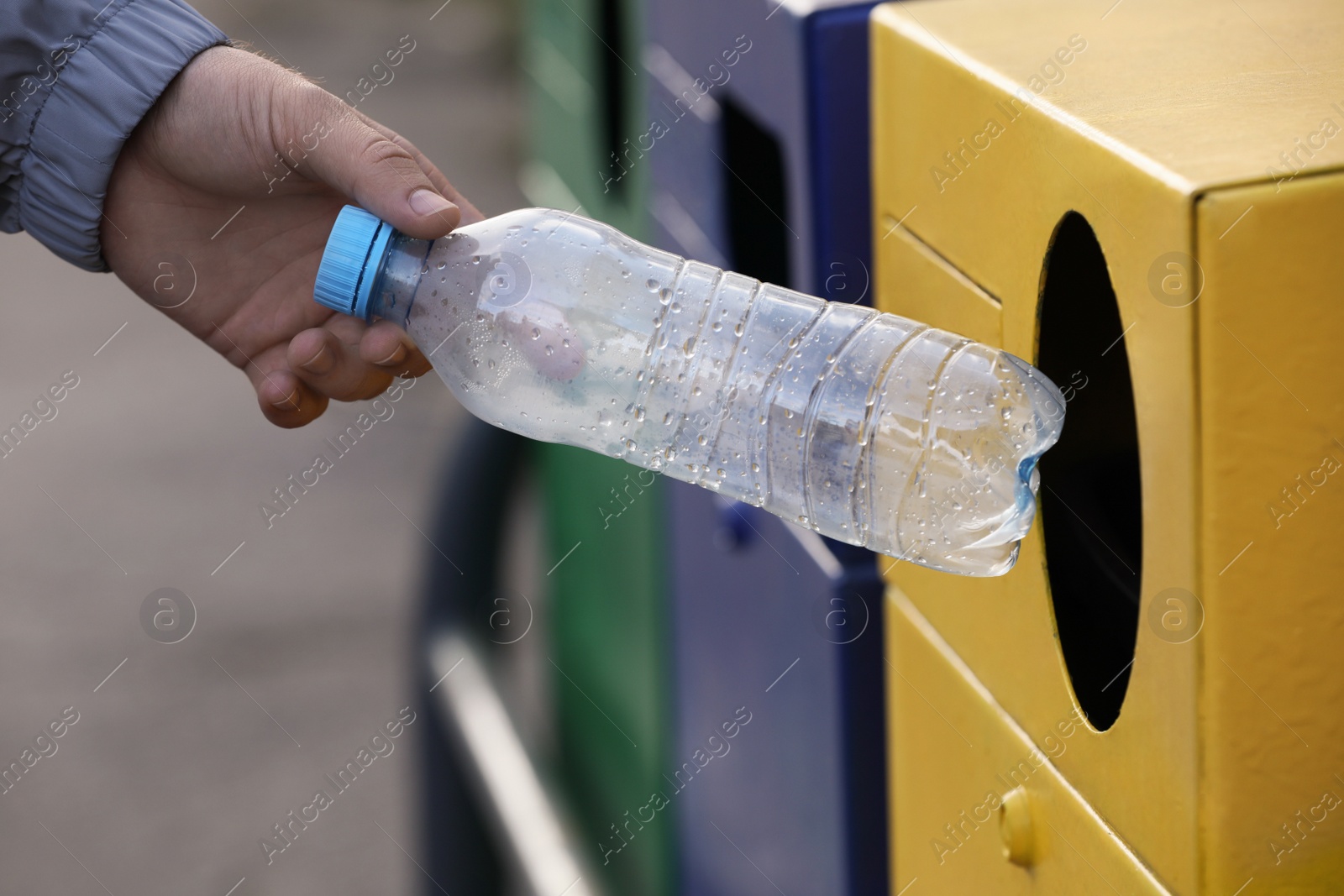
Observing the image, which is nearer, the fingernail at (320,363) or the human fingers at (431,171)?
the human fingers at (431,171)

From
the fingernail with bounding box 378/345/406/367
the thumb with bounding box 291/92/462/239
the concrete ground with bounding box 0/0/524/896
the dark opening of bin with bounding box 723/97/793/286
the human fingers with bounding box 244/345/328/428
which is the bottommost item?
the concrete ground with bounding box 0/0/524/896

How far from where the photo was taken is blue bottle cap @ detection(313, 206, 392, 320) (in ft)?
3.01

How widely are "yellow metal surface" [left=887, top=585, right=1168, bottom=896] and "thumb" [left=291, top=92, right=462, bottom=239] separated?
18.9 inches

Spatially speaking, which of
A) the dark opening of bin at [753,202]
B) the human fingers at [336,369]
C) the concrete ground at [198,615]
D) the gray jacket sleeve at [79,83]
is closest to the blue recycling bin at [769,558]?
the dark opening of bin at [753,202]

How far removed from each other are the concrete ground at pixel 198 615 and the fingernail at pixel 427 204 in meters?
1.37

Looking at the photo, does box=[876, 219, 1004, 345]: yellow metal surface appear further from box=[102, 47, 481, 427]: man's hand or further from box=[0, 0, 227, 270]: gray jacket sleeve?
box=[0, 0, 227, 270]: gray jacket sleeve

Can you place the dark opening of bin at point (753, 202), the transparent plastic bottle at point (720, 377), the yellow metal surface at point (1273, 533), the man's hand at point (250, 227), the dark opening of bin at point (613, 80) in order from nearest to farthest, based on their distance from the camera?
the yellow metal surface at point (1273, 533) < the transparent plastic bottle at point (720, 377) < the man's hand at point (250, 227) < the dark opening of bin at point (753, 202) < the dark opening of bin at point (613, 80)

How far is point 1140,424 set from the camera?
0.74 meters

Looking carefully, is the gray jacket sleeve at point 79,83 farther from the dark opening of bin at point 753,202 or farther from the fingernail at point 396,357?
the dark opening of bin at point 753,202

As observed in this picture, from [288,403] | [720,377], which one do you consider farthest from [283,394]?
[720,377]

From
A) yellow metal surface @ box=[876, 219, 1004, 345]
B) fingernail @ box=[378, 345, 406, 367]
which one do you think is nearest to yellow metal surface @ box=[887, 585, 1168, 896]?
yellow metal surface @ box=[876, 219, 1004, 345]

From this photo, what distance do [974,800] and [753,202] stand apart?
29.7 inches

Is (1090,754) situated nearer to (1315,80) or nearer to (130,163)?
(1315,80)

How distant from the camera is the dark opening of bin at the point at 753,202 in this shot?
1504 mm
